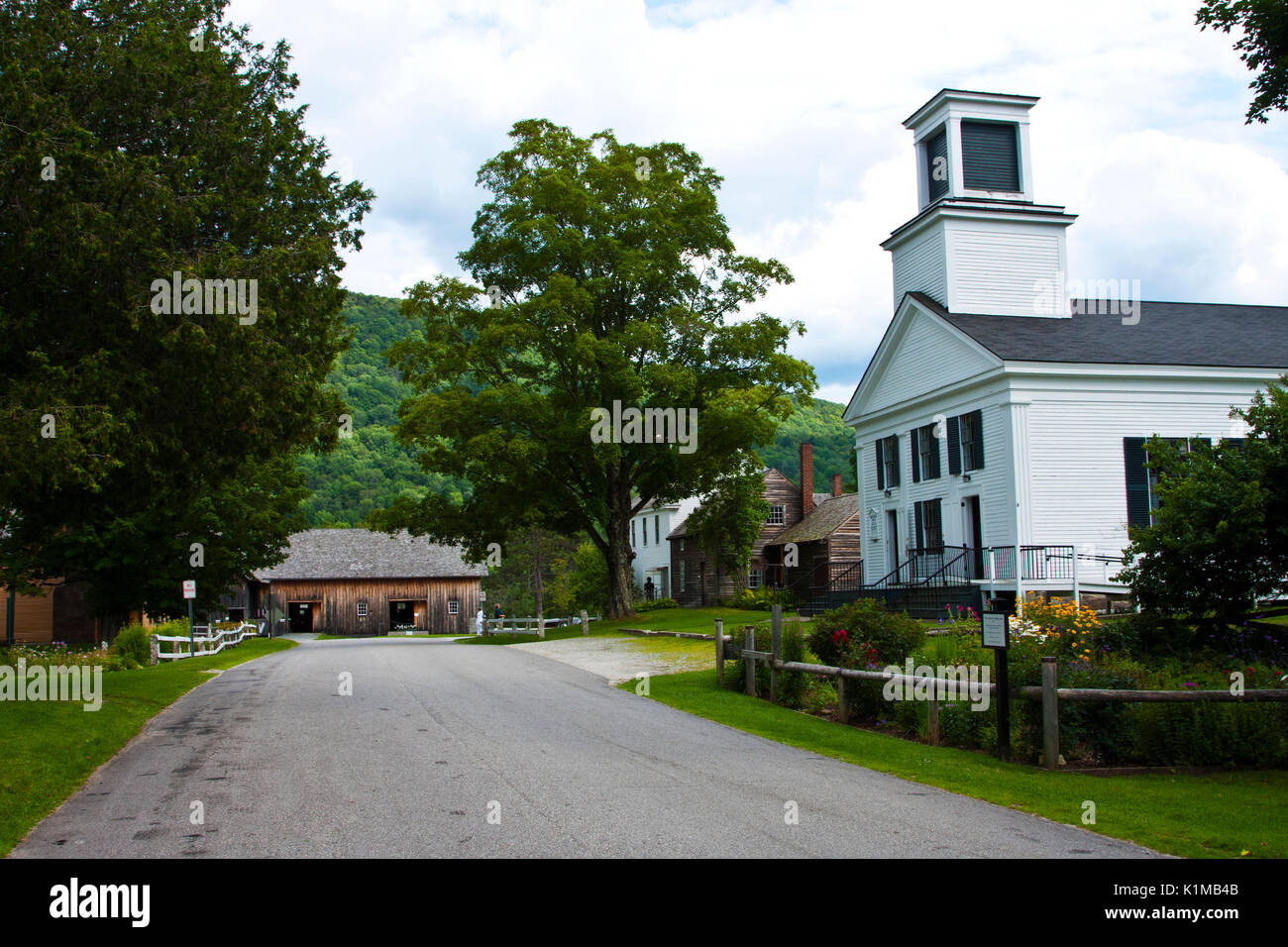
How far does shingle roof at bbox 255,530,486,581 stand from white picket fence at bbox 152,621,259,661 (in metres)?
27.1

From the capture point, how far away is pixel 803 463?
2258 inches

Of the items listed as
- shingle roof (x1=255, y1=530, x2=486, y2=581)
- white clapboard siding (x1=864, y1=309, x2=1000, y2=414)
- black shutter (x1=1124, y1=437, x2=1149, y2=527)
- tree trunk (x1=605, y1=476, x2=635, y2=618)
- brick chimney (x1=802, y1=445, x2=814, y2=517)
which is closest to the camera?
black shutter (x1=1124, y1=437, x2=1149, y2=527)

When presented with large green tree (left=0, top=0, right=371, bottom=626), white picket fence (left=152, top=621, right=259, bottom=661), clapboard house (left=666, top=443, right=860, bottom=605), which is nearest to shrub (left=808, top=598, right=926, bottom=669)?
large green tree (left=0, top=0, right=371, bottom=626)

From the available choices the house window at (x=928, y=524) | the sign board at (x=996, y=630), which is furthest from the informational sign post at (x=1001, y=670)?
the house window at (x=928, y=524)

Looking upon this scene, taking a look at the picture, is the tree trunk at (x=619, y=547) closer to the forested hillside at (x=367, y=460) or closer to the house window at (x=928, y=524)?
the house window at (x=928, y=524)

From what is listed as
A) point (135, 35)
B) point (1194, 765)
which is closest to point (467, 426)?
point (135, 35)

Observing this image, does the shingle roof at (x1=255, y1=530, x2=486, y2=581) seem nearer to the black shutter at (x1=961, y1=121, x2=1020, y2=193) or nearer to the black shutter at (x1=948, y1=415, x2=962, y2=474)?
the black shutter at (x1=948, y1=415, x2=962, y2=474)

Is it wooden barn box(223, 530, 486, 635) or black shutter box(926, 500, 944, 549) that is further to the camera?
wooden barn box(223, 530, 486, 635)

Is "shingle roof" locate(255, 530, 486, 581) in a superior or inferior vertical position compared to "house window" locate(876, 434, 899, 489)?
inferior

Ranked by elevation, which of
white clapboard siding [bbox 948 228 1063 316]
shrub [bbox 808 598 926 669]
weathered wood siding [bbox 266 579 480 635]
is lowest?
weathered wood siding [bbox 266 579 480 635]

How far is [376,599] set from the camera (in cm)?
6812

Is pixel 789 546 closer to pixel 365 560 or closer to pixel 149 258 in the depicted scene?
pixel 365 560

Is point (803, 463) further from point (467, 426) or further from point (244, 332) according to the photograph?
point (244, 332)

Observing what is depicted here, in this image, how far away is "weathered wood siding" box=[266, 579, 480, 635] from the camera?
67562 mm
